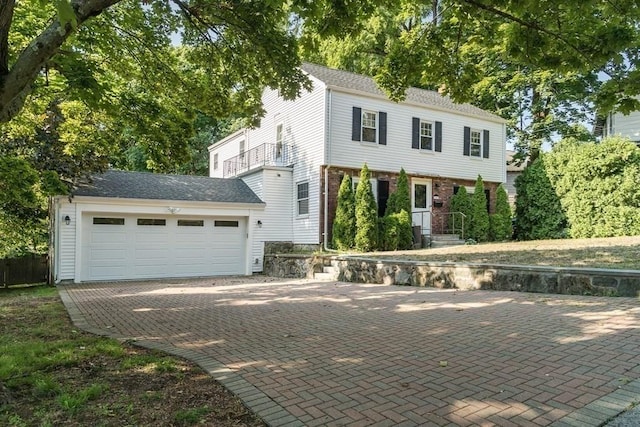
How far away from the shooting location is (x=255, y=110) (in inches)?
323

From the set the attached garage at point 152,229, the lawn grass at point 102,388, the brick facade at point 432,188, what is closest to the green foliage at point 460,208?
the brick facade at point 432,188

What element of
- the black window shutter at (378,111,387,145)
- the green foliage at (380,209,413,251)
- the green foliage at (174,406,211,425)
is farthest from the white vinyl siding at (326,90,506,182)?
the green foliage at (174,406,211,425)

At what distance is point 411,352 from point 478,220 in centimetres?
1376

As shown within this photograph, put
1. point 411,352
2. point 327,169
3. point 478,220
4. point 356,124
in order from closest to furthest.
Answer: point 411,352, point 327,169, point 356,124, point 478,220

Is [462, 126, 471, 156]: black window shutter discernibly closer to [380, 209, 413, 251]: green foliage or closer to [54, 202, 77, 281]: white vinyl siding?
[380, 209, 413, 251]: green foliage

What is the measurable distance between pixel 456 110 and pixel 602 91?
47.4 ft

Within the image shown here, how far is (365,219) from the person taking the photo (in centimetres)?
1459

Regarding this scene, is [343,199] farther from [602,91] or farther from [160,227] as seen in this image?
[602,91]

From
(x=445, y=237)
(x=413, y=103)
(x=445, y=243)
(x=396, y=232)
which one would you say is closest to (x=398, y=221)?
(x=396, y=232)

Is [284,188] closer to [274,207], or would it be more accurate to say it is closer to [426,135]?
[274,207]

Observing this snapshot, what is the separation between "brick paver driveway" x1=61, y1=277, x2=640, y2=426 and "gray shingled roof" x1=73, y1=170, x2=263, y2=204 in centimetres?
635

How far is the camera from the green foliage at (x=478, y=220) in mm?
17016

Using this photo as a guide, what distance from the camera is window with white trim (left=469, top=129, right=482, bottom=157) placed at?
19172 mm

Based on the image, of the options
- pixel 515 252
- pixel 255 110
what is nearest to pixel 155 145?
pixel 255 110
